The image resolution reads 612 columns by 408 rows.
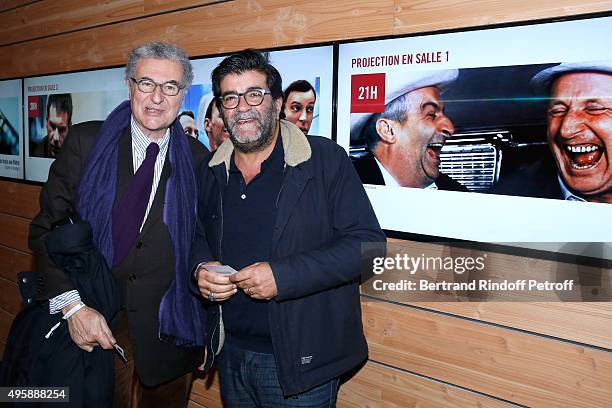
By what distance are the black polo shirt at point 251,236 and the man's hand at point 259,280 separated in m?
0.15

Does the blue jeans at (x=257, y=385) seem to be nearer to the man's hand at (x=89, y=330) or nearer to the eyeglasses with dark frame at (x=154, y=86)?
the man's hand at (x=89, y=330)

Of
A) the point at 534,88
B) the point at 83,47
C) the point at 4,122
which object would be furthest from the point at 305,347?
the point at 4,122

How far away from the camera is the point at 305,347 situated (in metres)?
1.75

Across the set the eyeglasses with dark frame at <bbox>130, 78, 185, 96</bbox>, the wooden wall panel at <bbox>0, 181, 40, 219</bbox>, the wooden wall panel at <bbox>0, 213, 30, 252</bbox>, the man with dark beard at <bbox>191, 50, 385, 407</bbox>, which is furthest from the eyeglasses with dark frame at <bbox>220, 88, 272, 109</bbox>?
the wooden wall panel at <bbox>0, 213, 30, 252</bbox>

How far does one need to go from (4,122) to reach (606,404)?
455cm

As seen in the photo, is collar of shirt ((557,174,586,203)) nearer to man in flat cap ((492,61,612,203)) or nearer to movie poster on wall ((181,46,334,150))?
man in flat cap ((492,61,612,203))

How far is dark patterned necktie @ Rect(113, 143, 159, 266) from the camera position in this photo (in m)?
1.94

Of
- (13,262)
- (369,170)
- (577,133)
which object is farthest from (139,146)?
(13,262)

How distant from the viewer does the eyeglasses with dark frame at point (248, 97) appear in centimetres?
182

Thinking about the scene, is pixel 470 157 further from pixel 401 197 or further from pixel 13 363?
pixel 13 363

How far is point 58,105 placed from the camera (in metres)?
3.70

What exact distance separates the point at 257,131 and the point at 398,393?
1.31m

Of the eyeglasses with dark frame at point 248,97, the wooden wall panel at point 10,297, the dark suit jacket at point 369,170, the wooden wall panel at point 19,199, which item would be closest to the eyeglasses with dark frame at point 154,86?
the eyeglasses with dark frame at point 248,97

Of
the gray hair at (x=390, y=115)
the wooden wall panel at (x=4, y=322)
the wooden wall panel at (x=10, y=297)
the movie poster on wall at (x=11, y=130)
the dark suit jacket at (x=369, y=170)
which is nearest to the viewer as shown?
the gray hair at (x=390, y=115)
